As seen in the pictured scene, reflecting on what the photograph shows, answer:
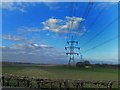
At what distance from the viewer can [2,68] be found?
418 inches

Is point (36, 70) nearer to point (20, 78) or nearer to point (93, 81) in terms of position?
point (20, 78)

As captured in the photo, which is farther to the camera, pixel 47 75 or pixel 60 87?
pixel 47 75

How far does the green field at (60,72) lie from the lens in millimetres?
10777

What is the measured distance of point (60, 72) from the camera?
1133 cm

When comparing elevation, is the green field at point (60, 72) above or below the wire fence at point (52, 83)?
above

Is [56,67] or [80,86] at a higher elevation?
[56,67]

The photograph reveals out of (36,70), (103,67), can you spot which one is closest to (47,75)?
(36,70)

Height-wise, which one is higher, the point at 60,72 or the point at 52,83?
the point at 60,72

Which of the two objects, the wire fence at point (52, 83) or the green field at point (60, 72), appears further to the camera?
the green field at point (60, 72)

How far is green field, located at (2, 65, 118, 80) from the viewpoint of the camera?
10.8 metres

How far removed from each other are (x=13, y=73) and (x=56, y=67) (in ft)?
5.28

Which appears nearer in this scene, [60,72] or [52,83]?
[52,83]

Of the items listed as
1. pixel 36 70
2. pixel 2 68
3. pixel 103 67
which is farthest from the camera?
pixel 36 70

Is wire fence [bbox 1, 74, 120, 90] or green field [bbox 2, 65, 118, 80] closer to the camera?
wire fence [bbox 1, 74, 120, 90]
